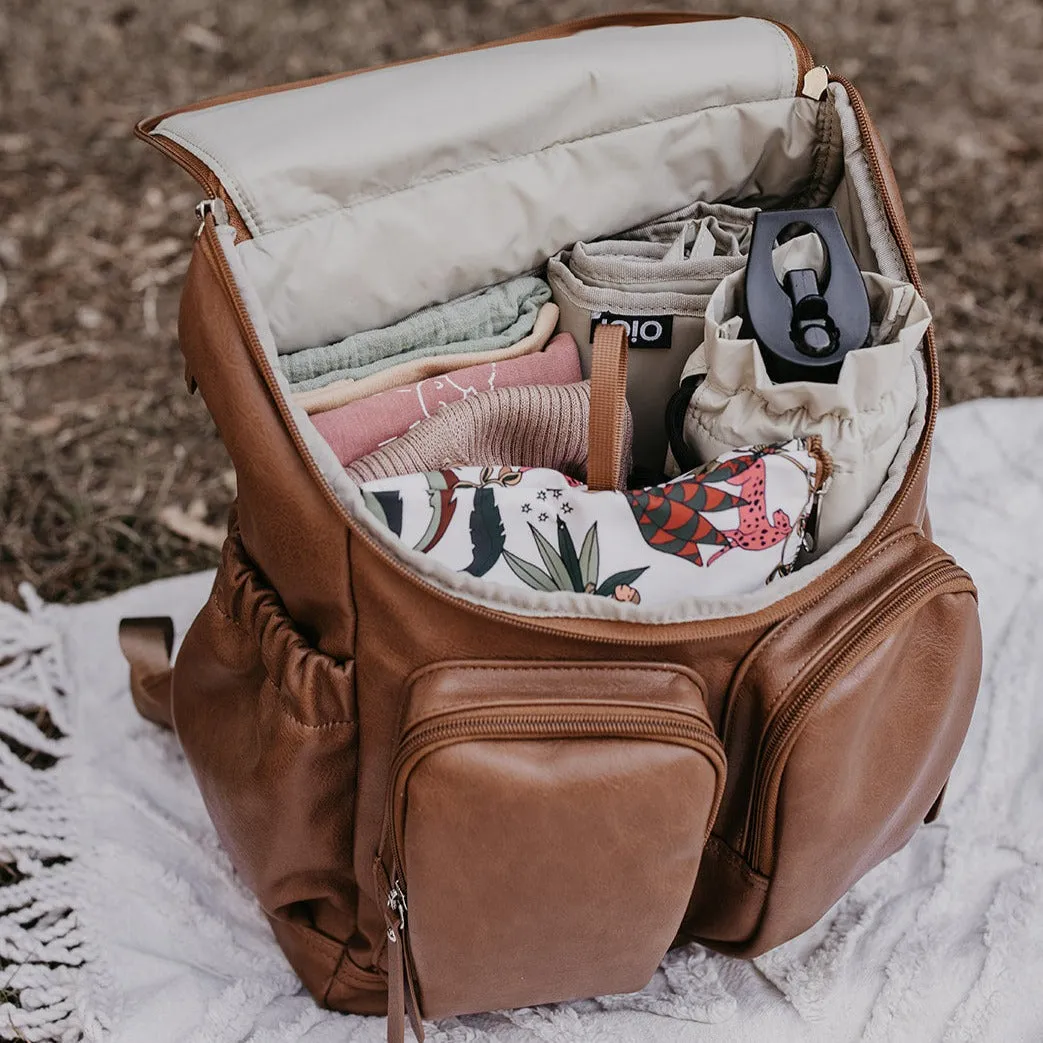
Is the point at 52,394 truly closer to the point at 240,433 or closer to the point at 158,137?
the point at 158,137

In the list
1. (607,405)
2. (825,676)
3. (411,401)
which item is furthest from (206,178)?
(825,676)

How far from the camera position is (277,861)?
0.79 meters

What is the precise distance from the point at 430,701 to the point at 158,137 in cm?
44

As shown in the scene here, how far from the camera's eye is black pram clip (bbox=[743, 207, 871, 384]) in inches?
29.4

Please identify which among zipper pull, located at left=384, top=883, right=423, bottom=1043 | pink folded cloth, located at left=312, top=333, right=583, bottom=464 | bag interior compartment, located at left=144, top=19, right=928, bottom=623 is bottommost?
zipper pull, located at left=384, top=883, right=423, bottom=1043

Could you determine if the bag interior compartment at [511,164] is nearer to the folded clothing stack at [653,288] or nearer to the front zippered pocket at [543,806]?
the folded clothing stack at [653,288]

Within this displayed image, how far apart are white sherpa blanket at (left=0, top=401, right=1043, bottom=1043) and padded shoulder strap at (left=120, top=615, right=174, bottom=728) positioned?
5 centimetres

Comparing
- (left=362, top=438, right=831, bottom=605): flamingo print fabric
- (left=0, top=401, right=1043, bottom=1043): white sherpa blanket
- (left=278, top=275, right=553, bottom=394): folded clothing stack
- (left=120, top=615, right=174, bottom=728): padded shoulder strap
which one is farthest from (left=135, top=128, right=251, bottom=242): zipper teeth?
(left=0, top=401, right=1043, bottom=1043): white sherpa blanket

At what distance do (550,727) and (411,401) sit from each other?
279mm

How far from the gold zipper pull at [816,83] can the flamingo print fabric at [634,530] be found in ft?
1.16

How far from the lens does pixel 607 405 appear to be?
735 mm

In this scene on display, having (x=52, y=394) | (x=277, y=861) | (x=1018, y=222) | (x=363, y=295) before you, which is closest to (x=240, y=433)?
(x=363, y=295)

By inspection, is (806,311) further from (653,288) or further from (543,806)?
(543,806)

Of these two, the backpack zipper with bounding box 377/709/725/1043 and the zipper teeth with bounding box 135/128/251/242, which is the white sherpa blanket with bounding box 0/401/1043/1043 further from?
the zipper teeth with bounding box 135/128/251/242
